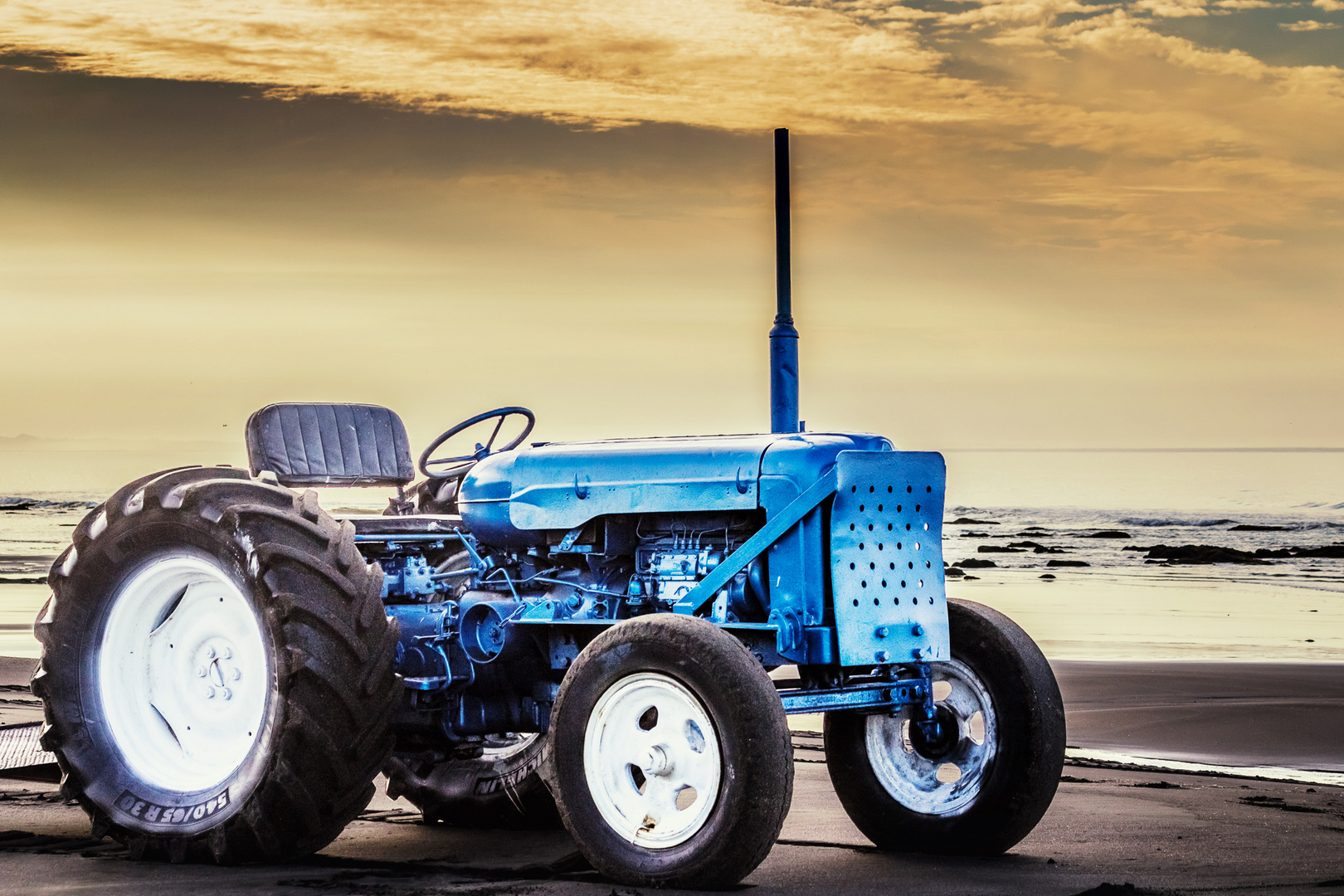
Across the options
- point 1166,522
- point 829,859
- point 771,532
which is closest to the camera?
point 771,532

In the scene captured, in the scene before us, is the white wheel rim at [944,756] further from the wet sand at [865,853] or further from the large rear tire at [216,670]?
the large rear tire at [216,670]

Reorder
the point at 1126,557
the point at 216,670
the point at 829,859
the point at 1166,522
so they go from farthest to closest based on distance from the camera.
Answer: the point at 1166,522, the point at 1126,557, the point at 216,670, the point at 829,859

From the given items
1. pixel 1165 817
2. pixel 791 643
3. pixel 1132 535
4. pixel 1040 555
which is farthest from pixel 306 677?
pixel 1132 535

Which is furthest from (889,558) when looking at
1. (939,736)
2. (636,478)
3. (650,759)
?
(650,759)

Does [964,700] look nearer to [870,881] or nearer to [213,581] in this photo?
[870,881]

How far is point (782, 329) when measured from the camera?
808cm

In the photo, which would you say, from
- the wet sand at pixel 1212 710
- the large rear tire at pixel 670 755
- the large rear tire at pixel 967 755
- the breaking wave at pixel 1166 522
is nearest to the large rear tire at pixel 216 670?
the large rear tire at pixel 670 755

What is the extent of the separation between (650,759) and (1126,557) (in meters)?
29.5

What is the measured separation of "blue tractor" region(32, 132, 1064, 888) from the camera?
5336 millimetres

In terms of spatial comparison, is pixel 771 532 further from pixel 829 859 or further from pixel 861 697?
pixel 829 859

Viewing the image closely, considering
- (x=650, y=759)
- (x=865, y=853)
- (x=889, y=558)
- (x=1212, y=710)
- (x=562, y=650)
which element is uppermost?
(x=889, y=558)

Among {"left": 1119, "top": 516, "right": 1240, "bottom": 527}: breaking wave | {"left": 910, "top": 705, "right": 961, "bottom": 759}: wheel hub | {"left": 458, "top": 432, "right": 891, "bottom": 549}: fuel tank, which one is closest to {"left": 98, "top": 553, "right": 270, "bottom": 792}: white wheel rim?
→ {"left": 458, "top": 432, "right": 891, "bottom": 549}: fuel tank

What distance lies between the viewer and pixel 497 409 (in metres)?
7.23

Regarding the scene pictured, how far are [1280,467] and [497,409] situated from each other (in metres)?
80.0
